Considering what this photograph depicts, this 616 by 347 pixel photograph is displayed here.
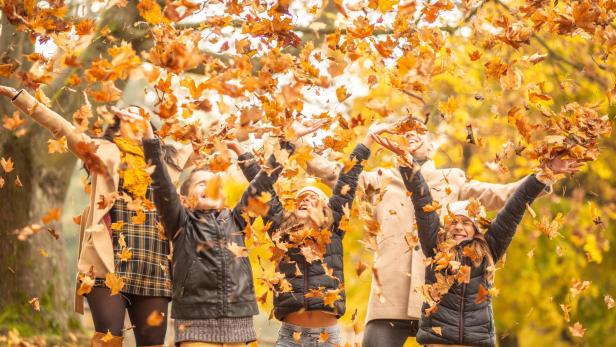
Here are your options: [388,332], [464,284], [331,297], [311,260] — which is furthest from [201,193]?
[464,284]

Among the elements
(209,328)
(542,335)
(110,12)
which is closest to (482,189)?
(209,328)

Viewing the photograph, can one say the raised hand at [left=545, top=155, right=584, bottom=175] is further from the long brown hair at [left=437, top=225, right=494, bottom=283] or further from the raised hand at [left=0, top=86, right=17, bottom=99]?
the raised hand at [left=0, top=86, right=17, bottom=99]

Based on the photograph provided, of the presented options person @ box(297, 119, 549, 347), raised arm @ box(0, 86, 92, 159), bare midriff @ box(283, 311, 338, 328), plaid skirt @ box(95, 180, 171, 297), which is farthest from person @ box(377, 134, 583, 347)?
raised arm @ box(0, 86, 92, 159)

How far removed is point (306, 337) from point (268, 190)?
37.7 inches

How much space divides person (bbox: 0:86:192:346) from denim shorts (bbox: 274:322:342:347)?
757 mm

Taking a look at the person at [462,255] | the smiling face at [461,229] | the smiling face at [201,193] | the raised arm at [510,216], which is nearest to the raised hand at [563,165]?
the person at [462,255]

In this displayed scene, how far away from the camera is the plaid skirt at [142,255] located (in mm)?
5305

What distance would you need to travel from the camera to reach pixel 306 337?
5.50 meters

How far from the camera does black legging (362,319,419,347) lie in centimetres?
582

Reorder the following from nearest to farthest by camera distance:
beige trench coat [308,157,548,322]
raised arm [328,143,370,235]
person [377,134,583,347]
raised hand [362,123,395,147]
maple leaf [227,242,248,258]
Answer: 1. maple leaf [227,242,248,258]
2. person [377,134,583,347]
3. raised hand [362,123,395,147]
4. raised arm [328,143,370,235]
5. beige trench coat [308,157,548,322]

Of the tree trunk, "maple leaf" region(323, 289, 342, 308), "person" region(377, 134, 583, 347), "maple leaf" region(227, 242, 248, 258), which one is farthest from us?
the tree trunk

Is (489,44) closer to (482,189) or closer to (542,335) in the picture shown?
(482,189)

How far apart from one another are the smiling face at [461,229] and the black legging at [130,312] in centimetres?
183

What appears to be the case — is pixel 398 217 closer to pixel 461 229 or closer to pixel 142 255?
pixel 461 229
